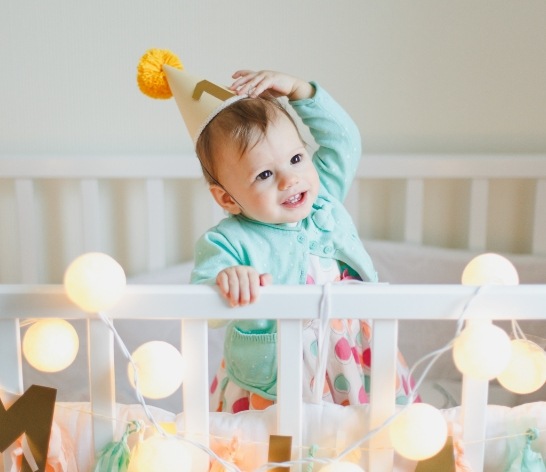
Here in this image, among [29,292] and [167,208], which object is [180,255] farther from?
[29,292]

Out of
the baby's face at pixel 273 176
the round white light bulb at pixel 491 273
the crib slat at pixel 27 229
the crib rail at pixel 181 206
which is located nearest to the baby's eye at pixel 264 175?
the baby's face at pixel 273 176

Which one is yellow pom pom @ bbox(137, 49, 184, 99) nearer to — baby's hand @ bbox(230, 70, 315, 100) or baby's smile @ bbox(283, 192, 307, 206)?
baby's hand @ bbox(230, 70, 315, 100)

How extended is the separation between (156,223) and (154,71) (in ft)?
2.00

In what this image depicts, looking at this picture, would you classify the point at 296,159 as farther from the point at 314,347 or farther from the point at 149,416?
the point at 149,416

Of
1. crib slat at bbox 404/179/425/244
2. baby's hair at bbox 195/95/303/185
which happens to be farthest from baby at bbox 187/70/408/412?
crib slat at bbox 404/179/425/244

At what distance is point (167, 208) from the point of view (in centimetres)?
154

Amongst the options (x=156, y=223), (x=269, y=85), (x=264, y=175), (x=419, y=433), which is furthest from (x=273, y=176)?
(x=156, y=223)

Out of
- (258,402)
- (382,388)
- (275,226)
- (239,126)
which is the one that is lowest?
(258,402)

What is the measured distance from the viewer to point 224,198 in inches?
35.3

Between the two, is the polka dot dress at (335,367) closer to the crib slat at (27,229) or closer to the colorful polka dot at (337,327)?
the colorful polka dot at (337,327)

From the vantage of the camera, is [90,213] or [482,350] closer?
[482,350]

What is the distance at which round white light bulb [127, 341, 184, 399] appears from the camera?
2.20ft

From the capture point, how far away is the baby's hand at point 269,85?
876mm

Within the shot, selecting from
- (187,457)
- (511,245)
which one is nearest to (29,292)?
(187,457)
